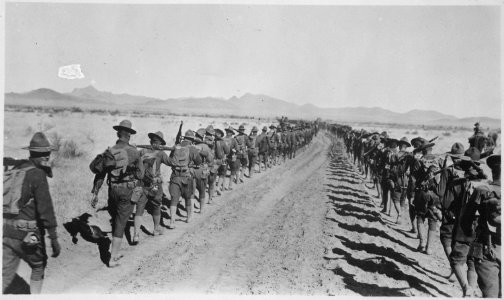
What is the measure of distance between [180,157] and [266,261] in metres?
2.98

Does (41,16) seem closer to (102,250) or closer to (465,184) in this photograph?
(102,250)

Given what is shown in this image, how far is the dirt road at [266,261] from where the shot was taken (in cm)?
691

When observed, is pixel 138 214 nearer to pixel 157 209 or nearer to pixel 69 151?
pixel 157 209

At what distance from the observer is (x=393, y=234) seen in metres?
9.15

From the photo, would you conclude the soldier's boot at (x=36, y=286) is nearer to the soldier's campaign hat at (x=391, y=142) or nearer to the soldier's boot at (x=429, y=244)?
the soldier's boot at (x=429, y=244)

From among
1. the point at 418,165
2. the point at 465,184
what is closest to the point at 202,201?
the point at 418,165

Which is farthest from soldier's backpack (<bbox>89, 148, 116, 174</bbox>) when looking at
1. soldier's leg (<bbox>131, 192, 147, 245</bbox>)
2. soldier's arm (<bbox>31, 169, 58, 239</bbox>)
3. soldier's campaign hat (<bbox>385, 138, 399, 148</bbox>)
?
soldier's campaign hat (<bbox>385, 138, 399, 148</bbox>)

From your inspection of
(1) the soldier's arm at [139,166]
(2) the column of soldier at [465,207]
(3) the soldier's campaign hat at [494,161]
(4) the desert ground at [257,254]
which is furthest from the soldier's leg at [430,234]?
(1) the soldier's arm at [139,166]

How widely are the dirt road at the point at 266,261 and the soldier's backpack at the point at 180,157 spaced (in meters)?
1.52

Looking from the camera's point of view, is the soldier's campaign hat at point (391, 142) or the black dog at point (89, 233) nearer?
the black dog at point (89, 233)

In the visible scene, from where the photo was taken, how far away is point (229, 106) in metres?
19.6

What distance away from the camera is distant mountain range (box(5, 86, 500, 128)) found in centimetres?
1170

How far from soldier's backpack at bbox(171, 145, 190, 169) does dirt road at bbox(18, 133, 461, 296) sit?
4.97ft

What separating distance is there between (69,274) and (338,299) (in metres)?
4.89
